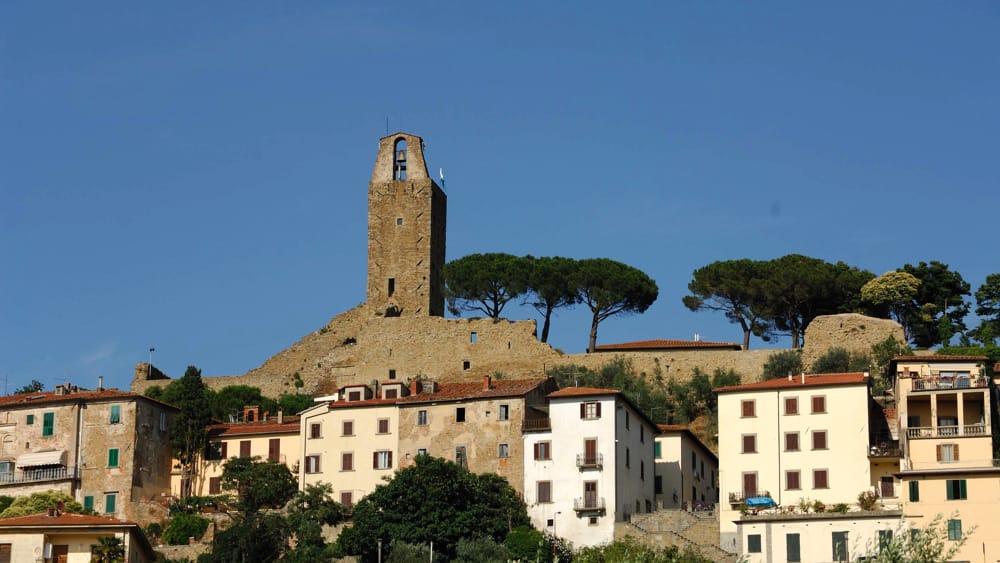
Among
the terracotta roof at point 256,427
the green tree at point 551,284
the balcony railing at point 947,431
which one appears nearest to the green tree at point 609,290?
the green tree at point 551,284

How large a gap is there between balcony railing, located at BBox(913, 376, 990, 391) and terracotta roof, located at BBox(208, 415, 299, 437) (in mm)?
24367

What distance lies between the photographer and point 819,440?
61.1m

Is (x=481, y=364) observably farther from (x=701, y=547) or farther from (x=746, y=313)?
(x=701, y=547)

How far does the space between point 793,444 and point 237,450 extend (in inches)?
909

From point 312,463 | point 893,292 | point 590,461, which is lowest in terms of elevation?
point 590,461

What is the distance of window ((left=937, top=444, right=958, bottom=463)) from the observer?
2309 inches

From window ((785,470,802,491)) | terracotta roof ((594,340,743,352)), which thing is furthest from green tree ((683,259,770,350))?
window ((785,470,802,491))

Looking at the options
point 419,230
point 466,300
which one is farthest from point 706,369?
point 419,230

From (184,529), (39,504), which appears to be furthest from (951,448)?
(39,504)

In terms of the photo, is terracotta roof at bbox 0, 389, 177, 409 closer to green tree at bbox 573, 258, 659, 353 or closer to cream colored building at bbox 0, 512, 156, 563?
cream colored building at bbox 0, 512, 156, 563

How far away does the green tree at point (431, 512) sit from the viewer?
200ft

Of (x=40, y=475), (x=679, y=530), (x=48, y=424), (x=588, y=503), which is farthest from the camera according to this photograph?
(x=48, y=424)

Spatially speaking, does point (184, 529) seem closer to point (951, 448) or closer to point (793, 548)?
point (793, 548)

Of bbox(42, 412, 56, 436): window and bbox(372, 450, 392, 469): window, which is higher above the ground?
bbox(42, 412, 56, 436): window
